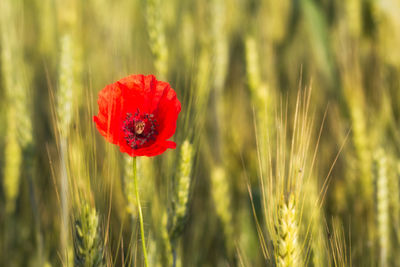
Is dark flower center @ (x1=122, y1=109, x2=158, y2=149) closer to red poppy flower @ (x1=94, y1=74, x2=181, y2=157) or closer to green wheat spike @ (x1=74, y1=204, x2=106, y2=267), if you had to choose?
red poppy flower @ (x1=94, y1=74, x2=181, y2=157)

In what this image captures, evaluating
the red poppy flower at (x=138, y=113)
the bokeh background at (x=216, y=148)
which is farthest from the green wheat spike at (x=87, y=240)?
the red poppy flower at (x=138, y=113)

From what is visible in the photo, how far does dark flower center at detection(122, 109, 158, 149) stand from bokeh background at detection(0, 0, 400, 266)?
5 centimetres

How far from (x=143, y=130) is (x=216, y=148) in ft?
2.53

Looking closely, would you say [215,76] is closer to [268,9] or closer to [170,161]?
[170,161]

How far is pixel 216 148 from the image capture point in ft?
5.29

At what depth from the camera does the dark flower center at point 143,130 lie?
0.85 m

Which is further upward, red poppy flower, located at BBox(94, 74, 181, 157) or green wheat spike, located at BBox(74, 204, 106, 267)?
red poppy flower, located at BBox(94, 74, 181, 157)

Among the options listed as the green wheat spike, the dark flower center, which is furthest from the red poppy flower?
the green wheat spike

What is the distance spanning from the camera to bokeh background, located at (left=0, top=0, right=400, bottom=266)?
87cm

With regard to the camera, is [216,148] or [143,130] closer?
[143,130]

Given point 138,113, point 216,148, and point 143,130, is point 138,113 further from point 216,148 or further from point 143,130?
point 216,148

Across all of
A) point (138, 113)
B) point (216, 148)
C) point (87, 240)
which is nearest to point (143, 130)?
point (138, 113)

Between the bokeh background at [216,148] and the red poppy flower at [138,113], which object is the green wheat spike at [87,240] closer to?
the bokeh background at [216,148]

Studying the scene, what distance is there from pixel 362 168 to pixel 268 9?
1219mm
